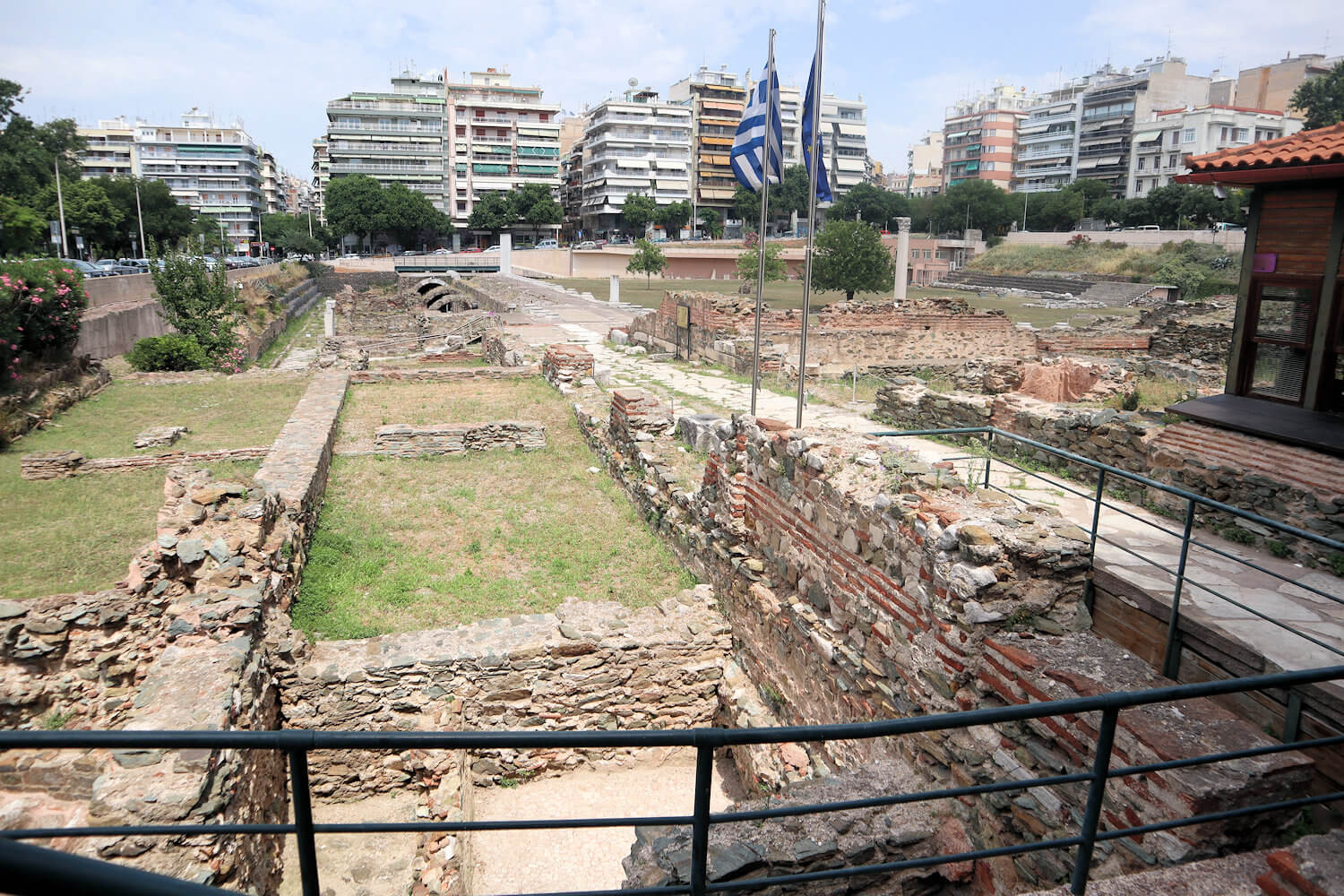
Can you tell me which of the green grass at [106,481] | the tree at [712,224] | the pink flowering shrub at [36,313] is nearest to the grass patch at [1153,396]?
the green grass at [106,481]

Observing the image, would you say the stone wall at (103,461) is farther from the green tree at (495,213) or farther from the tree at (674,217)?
the green tree at (495,213)

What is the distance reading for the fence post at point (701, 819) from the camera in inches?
80.1

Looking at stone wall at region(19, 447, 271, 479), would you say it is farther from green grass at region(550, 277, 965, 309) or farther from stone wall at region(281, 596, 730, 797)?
green grass at region(550, 277, 965, 309)

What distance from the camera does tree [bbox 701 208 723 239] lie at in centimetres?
10125

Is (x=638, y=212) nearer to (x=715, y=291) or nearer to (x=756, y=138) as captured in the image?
(x=715, y=291)

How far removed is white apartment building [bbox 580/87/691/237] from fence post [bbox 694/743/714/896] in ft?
344

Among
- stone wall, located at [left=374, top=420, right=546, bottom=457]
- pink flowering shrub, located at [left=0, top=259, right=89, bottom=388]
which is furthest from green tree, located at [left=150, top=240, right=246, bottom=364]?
stone wall, located at [left=374, top=420, right=546, bottom=457]

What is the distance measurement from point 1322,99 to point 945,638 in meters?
80.9

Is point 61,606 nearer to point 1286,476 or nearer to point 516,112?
point 1286,476

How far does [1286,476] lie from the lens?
721cm

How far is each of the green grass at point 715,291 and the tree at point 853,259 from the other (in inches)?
33.0

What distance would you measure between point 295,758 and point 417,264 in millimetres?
71695

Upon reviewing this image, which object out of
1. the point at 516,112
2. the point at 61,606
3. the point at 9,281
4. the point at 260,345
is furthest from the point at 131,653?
the point at 516,112

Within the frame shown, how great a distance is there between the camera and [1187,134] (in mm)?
79812
